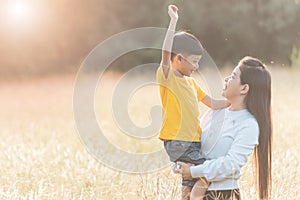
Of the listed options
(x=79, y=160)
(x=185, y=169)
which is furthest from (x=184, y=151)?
(x=79, y=160)

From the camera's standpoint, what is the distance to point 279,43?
18375 mm

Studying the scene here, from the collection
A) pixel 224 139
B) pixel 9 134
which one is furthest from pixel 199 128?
pixel 9 134

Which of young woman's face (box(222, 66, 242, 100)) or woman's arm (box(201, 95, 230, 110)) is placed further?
woman's arm (box(201, 95, 230, 110))

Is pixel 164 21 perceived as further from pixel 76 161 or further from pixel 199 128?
pixel 199 128

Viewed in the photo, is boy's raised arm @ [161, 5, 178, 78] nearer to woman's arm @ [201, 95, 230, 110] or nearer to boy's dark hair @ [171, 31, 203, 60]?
boy's dark hair @ [171, 31, 203, 60]

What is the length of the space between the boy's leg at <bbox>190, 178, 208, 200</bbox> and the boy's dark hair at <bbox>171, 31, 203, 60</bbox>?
0.59 meters

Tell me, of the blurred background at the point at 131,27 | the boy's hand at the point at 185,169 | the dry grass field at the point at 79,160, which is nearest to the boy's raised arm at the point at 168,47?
the boy's hand at the point at 185,169

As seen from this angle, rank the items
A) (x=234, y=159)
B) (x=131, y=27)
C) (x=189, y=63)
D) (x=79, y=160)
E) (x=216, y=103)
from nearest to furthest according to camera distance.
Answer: (x=234, y=159) → (x=189, y=63) → (x=216, y=103) → (x=79, y=160) → (x=131, y=27)

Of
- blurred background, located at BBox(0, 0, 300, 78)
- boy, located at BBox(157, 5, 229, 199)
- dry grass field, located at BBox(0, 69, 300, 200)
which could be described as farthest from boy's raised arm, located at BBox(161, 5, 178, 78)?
blurred background, located at BBox(0, 0, 300, 78)

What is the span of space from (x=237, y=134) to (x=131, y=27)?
15902 mm

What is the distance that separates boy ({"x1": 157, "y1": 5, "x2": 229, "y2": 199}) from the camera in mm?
2904

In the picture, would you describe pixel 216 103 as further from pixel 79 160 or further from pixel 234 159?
pixel 79 160

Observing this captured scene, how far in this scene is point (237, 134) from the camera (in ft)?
9.46

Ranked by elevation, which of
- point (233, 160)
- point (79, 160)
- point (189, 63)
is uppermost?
point (189, 63)
